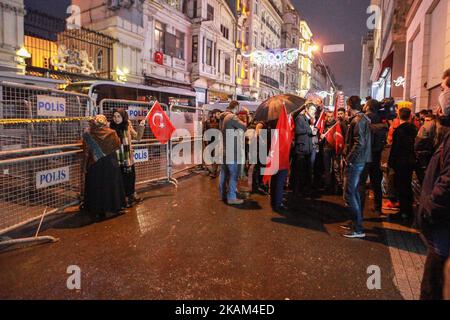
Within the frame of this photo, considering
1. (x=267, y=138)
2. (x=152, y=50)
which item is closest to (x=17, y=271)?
(x=267, y=138)

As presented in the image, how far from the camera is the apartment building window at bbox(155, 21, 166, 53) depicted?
23.1 meters

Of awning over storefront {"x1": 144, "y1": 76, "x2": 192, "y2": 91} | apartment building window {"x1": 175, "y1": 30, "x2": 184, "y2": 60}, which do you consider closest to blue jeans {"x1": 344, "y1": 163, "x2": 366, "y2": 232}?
awning over storefront {"x1": 144, "y1": 76, "x2": 192, "y2": 91}

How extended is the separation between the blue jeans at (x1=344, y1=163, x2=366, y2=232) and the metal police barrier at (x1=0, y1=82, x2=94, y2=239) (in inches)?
180

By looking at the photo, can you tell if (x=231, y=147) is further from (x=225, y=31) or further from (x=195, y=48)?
(x=225, y=31)

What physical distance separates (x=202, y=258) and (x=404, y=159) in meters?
3.92

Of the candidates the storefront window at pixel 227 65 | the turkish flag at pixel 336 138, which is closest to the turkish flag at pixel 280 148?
the turkish flag at pixel 336 138

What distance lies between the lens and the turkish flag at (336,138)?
652 centimetres

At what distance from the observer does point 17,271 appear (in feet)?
11.6

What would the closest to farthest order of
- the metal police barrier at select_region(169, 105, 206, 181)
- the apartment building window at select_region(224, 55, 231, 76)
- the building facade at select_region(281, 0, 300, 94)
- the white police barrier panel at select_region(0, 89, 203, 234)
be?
the white police barrier panel at select_region(0, 89, 203, 234), the metal police barrier at select_region(169, 105, 206, 181), the apartment building window at select_region(224, 55, 231, 76), the building facade at select_region(281, 0, 300, 94)

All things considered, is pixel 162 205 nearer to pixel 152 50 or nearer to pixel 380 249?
pixel 380 249

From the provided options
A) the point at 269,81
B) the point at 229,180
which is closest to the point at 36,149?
the point at 229,180

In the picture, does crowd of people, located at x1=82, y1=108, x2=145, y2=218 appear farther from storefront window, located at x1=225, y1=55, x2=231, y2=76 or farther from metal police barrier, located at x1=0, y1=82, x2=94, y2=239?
storefront window, located at x1=225, y1=55, x2=231, y2=76

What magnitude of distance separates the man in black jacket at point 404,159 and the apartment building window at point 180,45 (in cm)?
2257
